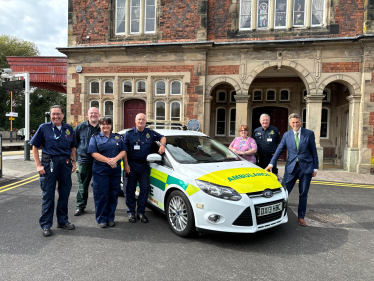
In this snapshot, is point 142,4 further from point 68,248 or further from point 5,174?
point 68,248

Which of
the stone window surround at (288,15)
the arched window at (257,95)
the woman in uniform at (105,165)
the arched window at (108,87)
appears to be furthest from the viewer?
the arched window at (257,95)

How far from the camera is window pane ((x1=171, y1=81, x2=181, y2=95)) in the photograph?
11.6 m

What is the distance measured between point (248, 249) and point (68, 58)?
12.1m

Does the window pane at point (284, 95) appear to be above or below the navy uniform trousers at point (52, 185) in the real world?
above

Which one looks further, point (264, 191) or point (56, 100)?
point (56, 100)

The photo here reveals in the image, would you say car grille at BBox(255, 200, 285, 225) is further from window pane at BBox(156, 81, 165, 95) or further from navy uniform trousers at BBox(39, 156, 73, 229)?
window pane at BBox(156, 81, 165, 95)

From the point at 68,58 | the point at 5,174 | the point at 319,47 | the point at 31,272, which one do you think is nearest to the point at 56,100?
the point at 68,58

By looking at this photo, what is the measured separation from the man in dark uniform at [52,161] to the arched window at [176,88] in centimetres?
794

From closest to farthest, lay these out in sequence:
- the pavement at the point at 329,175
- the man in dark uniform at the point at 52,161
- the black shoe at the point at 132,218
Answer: the man in dark uniform at the point at 52,161, the black shoe at the point at 132,218, the pavement at the point at 329,175

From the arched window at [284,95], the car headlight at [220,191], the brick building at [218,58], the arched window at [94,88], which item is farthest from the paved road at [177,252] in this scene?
the arched window at [284,95]

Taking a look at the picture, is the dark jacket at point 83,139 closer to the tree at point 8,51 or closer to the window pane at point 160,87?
the window pane at point 160,87

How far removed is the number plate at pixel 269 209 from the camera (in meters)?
3.49

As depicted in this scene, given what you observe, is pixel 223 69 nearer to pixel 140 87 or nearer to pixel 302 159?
pixel 140 87

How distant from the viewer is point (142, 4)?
11742 mm
